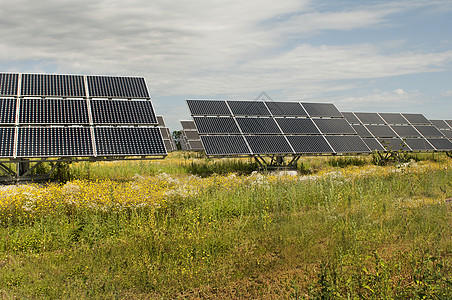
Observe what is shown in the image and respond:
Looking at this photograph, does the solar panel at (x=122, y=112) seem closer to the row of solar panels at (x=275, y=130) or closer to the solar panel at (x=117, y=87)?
the solar panel at (x=117, y=87)

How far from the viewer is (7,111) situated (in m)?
16.2

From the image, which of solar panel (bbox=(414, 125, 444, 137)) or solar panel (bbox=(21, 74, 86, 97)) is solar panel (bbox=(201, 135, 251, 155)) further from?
solar panel (bbox=(414, 125, 444, 137))

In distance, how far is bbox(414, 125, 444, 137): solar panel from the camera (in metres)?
31.9

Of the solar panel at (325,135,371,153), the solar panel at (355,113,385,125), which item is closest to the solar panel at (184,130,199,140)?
the solar panel at (355,113,385,125)

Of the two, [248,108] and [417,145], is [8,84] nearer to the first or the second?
[248,108]

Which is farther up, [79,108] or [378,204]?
[79,108]

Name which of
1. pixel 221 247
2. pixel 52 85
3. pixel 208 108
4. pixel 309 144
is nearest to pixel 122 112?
pixel 52 85

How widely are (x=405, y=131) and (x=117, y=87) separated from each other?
24594 mm

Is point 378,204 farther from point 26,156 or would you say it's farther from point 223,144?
point 26,156

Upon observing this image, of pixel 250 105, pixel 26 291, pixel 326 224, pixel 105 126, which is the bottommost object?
pixel 26 291

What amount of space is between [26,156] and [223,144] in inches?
383

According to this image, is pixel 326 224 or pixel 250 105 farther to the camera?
pixel 250 105

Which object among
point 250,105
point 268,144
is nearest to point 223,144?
point 268,144

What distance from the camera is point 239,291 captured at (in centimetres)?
632
